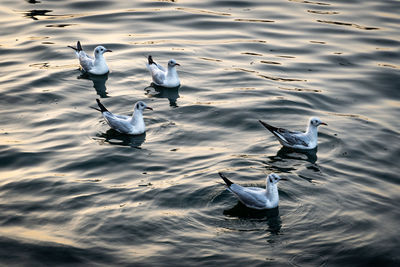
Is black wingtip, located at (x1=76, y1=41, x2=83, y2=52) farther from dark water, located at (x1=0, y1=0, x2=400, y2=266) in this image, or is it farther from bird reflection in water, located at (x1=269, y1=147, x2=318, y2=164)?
bird reflection in water, located at (x1=269, y1=147, x2=318, y2=164)

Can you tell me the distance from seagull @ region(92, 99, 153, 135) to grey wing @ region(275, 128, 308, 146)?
12.7 ft

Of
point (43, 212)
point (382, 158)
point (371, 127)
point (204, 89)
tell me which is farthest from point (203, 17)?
point (43, 212)

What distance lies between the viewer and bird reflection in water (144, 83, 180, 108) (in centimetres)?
1883

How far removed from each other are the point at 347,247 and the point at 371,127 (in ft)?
19.9

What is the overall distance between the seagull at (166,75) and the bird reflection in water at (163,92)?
14 centimetres

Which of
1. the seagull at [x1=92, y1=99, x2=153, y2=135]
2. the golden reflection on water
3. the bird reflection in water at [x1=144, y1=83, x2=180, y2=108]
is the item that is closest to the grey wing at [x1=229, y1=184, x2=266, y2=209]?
the golden reflection on water

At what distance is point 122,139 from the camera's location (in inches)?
639

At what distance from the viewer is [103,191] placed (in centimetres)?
1317

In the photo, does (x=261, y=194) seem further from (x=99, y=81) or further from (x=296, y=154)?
(x=99, y=81)

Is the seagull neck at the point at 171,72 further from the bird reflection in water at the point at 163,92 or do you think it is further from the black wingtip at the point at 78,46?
the black wingtip at the point at 78,46

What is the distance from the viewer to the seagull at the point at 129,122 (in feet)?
53.2

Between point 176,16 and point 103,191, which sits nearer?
point 103,191

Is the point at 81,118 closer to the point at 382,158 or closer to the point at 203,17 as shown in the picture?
the point at 382,158

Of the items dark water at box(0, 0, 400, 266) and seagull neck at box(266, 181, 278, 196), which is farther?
seagull neck at box(266, 181, 278, 196)
